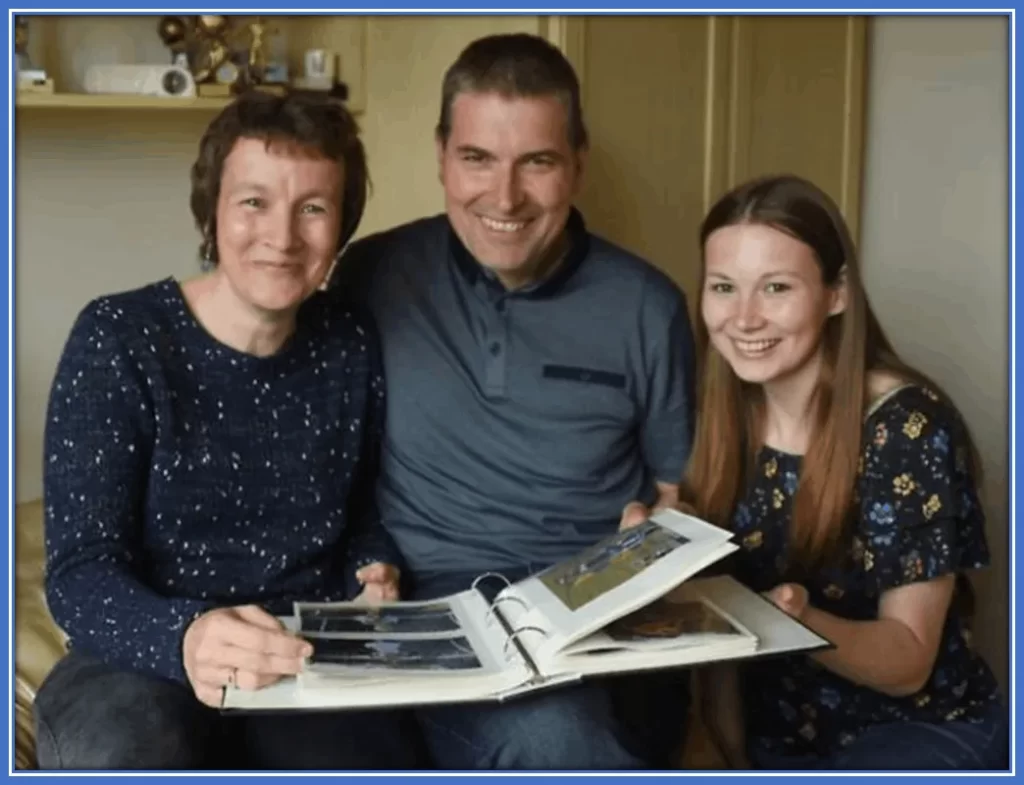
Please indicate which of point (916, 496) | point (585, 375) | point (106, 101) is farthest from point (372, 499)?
point (106, 101)

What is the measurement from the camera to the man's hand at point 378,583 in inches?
54.9

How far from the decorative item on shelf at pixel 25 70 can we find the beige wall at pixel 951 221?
1.46 meters

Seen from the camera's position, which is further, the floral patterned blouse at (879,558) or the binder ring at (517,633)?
the floral patterned blouse at (879,558)

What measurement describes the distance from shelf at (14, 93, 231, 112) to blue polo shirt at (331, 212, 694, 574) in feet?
1.86

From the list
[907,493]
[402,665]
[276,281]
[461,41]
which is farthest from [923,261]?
[402,665]

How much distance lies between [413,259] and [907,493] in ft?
2.17

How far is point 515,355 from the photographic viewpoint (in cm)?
155

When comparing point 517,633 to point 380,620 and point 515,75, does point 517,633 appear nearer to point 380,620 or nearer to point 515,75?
point 380,620

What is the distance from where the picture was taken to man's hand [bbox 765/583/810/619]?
1.24 meters

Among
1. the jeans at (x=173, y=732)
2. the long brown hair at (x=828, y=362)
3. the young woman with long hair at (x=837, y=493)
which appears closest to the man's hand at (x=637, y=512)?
the young woman with long hair at (x=837, y=493)

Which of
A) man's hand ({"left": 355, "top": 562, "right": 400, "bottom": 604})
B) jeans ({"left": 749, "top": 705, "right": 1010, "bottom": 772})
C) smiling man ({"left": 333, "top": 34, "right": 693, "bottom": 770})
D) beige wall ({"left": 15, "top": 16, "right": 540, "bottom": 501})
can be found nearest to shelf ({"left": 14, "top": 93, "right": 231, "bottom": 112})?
beige wall ({"left": 15, "top": 16, "right": 540, "bottom": 501})

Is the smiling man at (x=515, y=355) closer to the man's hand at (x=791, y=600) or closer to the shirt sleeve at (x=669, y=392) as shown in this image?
the shirt sleeve at (x=669, y=392)

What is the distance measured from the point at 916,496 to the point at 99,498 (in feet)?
2.77

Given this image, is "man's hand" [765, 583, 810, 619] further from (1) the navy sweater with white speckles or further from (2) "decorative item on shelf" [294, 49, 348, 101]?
(2) "decorative item on shelf" [294, 49, 348, 101]
